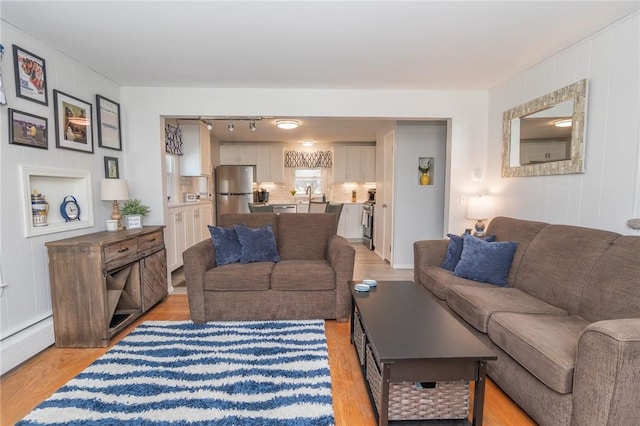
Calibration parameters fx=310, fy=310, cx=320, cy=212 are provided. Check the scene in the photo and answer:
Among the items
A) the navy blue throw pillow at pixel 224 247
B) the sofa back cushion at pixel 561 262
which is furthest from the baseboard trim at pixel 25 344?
the sofa back cushion at pixel 561 262

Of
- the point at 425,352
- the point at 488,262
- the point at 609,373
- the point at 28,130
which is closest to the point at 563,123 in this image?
the point at 488,262

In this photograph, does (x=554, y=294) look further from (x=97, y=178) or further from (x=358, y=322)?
(x=97, y=178)

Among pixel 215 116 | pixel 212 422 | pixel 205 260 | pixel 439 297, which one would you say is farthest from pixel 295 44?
pixel 212 422

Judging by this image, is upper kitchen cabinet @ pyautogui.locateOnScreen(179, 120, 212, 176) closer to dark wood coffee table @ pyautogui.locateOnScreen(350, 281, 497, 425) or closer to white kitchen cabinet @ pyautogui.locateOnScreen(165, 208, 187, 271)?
white kitchen cabinet @ pyautogui.locateOnScreen(165, 208, 187, 271)

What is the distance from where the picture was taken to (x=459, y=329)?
164 centimetres

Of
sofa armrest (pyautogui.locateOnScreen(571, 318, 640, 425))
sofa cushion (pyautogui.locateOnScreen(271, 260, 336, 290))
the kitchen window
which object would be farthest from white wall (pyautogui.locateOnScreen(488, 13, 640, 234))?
the kitchen window

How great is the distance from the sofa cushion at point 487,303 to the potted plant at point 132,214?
9.91ft

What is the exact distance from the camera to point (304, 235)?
11.0 feet

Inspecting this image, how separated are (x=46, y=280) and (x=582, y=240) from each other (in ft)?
12.8

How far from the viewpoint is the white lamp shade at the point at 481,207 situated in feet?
11.1

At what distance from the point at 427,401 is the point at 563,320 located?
0.97 metres

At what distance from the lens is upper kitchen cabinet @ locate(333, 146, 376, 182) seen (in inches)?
279

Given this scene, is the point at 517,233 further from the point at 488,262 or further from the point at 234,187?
the point at 234,187

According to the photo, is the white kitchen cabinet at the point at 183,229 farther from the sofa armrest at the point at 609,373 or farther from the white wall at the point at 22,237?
the sofa armrest at the point at 609,373
